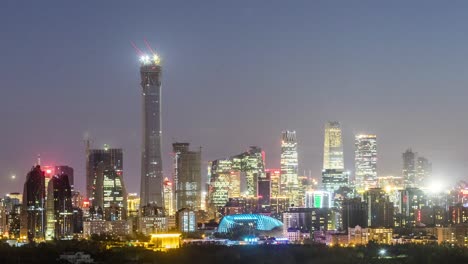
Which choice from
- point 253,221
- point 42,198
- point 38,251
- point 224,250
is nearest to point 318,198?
point 253,221

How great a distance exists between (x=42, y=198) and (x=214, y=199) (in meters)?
30.4

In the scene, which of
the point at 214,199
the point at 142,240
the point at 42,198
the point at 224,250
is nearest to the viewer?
the point at 224,250

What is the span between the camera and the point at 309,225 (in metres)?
77.2

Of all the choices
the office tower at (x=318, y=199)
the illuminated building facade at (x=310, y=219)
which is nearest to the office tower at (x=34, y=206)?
the illuminated building facade at (x=310, y=219)

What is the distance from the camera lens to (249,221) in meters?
76.8

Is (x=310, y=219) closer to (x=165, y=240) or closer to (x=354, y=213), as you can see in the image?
(x=354, y=213)

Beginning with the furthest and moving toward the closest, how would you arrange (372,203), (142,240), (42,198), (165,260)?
(372,203) → (42,198) → (142,240) → (165,260)

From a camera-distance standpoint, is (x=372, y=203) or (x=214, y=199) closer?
(x=372, y=203)

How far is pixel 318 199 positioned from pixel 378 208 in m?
11.9

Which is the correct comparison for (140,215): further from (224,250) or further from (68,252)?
(68,252)

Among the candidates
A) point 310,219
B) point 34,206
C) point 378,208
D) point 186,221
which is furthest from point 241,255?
point 310,219

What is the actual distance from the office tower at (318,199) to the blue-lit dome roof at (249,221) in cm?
717

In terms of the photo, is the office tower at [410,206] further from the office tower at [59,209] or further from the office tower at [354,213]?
the office tower at [59,209]

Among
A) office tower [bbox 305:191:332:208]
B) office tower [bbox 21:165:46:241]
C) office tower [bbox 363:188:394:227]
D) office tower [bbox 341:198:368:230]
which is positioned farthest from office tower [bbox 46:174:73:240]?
office tower [bbox 305:191:332:208]
